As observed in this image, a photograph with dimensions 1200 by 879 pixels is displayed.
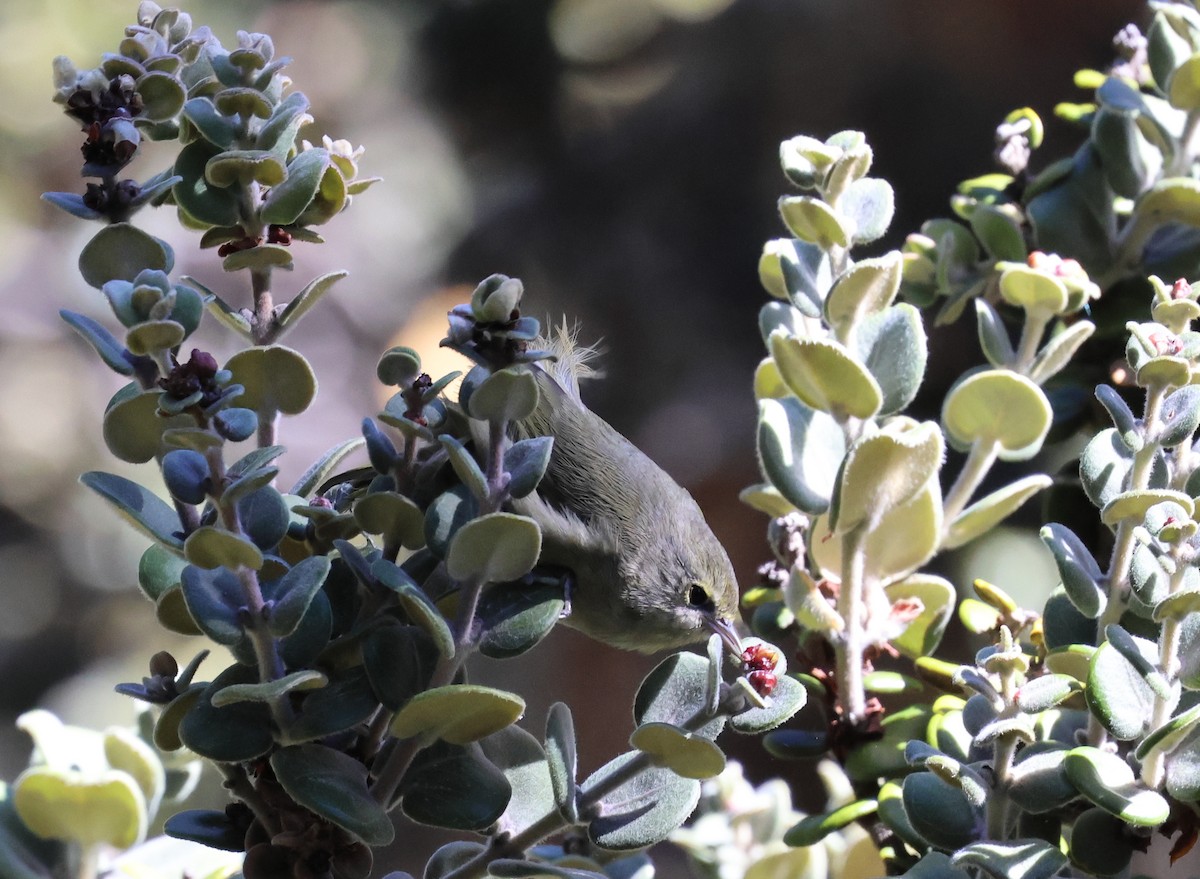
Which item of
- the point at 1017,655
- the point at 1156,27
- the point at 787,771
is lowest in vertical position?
the point at 787,771

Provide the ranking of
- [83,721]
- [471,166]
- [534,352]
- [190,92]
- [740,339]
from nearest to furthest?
[534,352] → [190,92] → [83,721] → [740,339] → [471,166]

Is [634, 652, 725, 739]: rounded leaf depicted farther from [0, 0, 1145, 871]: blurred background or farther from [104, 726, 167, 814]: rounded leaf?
[0, 0, 1145, 871]: blurred background

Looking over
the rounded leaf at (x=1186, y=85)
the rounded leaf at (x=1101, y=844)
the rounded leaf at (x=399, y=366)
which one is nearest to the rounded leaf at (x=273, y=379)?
the rounded leaf at (x=399, y=366)

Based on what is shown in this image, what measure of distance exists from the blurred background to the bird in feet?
3.97

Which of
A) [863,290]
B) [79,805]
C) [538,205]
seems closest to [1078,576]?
[863,290]

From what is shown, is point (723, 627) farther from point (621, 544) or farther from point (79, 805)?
point (79, 805)

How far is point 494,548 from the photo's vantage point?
50cm

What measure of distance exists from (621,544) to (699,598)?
7 cm

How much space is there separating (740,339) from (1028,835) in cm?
172

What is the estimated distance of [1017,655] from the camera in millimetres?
522

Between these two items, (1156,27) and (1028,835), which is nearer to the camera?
(1028,835)

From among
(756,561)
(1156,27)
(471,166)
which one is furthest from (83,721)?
(1156,27)

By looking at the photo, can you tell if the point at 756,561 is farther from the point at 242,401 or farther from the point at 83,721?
the point at 242,401

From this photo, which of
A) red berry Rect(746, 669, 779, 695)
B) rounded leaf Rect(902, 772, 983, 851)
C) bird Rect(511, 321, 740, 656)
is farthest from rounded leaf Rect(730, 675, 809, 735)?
bird Rect(511, 321, 740, 656)
